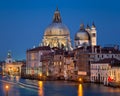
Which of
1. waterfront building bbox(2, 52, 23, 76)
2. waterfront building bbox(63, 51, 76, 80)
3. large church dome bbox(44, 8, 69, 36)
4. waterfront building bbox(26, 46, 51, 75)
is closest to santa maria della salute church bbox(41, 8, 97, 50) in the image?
large church dome bbox(44, 8, 69, 36)

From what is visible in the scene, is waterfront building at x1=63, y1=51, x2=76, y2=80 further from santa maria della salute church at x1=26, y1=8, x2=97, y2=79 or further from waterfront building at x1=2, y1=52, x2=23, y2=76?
waterfront building at x1=2, y1=52, x2=23, y2=76

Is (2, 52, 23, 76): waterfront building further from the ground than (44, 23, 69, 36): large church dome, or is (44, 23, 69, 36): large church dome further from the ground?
(44, 23, 69, 36): large church dome

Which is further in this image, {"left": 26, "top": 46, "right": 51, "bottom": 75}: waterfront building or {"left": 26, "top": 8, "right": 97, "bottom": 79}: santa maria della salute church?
{"left": 26, "top": 46, "right": 51, "bottom": 75}: waterfront building

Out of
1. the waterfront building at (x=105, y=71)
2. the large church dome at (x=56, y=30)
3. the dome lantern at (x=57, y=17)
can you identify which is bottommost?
the waterfront building at (x=105, y=71)

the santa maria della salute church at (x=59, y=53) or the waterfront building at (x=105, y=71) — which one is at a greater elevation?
the santa maria della salute church at (x=59, y=53)

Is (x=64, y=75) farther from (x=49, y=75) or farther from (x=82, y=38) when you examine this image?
(x=82, y=38)

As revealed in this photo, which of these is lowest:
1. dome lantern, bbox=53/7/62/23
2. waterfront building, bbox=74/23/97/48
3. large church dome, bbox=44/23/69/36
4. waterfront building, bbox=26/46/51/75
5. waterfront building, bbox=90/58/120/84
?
waterfront building, bbox=90/58/120/84

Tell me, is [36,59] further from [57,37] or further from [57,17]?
[57,17]

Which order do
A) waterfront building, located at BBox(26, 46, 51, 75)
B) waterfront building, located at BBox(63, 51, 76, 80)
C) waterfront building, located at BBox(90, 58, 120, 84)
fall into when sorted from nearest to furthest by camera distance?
waterfront building, located at BBox(90, 58, 120, 84), waterfront building, located at BBox(63, 51, 76, 80), waterfront building, located at BBox(26, 46, 51, 75)

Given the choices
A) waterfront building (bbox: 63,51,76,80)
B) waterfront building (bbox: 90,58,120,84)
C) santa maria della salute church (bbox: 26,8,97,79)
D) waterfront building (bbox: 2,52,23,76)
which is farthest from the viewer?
waterfront building (bbox: 2,52,23,76)

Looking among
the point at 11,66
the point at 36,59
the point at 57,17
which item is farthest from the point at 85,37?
the point at 11,66

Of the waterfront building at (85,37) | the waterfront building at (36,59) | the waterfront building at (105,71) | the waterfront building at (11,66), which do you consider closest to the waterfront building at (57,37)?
the waterfront building at (85,37)

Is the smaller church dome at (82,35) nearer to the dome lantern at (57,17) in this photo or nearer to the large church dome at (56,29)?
the large church dome at (56,29)

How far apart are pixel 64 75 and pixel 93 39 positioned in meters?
22.3
